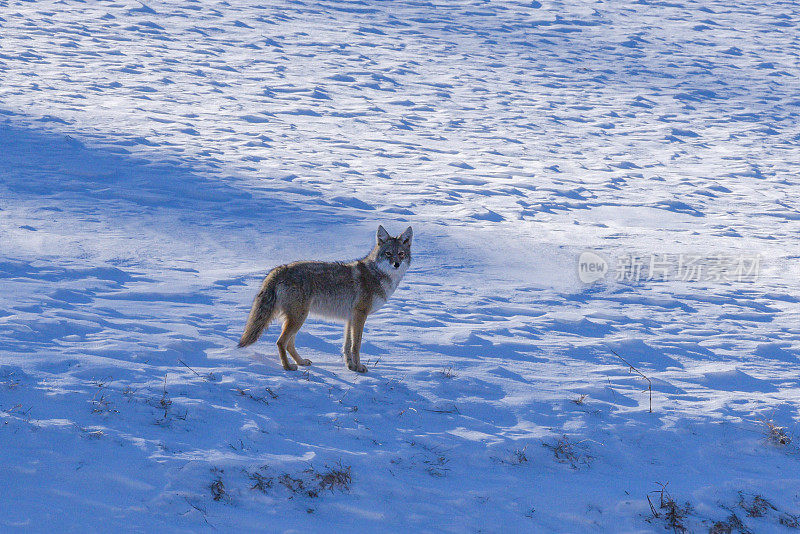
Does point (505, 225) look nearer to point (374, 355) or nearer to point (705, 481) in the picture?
point (374, 355)

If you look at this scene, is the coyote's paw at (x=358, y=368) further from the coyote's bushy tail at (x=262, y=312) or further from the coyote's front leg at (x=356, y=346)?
the coyote's bushy tail at (x=262, y=312)

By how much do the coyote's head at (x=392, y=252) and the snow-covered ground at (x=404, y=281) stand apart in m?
0.82

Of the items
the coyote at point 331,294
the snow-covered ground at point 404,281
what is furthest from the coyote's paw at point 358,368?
the snow-covered ground at point 404,281

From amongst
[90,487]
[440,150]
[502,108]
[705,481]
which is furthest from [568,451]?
[502,108]

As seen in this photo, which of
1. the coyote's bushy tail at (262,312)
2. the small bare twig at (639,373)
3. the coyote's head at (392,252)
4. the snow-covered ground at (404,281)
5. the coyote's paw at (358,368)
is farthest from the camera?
the coyote's head at (392,252)

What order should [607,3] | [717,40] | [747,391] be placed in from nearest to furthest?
1. [747,391]
2. [717,40]
3. [607,3]

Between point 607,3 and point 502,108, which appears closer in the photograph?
point 502,108

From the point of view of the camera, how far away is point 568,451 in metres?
5.61

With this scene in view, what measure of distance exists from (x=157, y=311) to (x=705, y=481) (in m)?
5.10

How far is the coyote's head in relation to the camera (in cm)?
700

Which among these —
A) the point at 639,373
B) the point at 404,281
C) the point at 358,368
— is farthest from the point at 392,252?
the point at 639,373

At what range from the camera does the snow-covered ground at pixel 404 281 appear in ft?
16.5

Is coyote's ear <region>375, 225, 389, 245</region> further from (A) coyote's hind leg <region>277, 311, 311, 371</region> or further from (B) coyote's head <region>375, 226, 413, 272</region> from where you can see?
(A) coyote's hind leg <region>277, 311, 311, 371</region>

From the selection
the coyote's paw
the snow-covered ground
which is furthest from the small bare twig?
the coyote's paw
